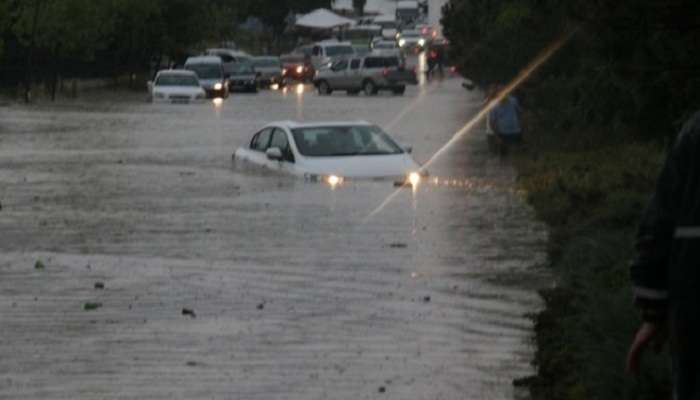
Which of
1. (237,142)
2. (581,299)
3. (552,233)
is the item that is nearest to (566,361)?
(581,299)

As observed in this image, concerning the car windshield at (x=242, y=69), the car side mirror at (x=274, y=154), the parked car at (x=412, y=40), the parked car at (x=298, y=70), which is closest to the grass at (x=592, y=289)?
the car side mirror at (x=274, y=154)

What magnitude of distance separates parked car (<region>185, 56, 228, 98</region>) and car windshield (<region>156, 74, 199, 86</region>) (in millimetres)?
2298

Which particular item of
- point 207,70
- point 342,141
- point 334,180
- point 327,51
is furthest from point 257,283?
point 327,51

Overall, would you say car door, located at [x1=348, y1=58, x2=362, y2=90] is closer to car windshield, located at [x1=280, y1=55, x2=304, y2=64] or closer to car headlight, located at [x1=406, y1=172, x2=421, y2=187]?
car windshield, located at [x1=280, y1=55, x2=304, y2=64]

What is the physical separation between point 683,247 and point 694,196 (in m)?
0.15

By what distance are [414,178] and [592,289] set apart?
1517 centimetres

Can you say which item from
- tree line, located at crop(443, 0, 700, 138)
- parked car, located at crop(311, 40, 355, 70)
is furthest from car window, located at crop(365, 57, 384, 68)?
tree line, located at crop(443, 0, 700, 138)

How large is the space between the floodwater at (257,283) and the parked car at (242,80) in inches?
1648

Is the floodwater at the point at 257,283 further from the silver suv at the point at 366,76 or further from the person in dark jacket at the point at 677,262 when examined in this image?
the silver suv at the point at 366,76

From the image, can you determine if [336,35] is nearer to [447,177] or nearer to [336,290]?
[447,177]

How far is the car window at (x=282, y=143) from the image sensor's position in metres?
26.4

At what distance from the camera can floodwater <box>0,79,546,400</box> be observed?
1151 cm

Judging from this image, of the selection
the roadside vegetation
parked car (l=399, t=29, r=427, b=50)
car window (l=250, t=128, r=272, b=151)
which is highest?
the roadside vegetation

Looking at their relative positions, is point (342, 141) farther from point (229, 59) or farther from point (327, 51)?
point (327, 51)
